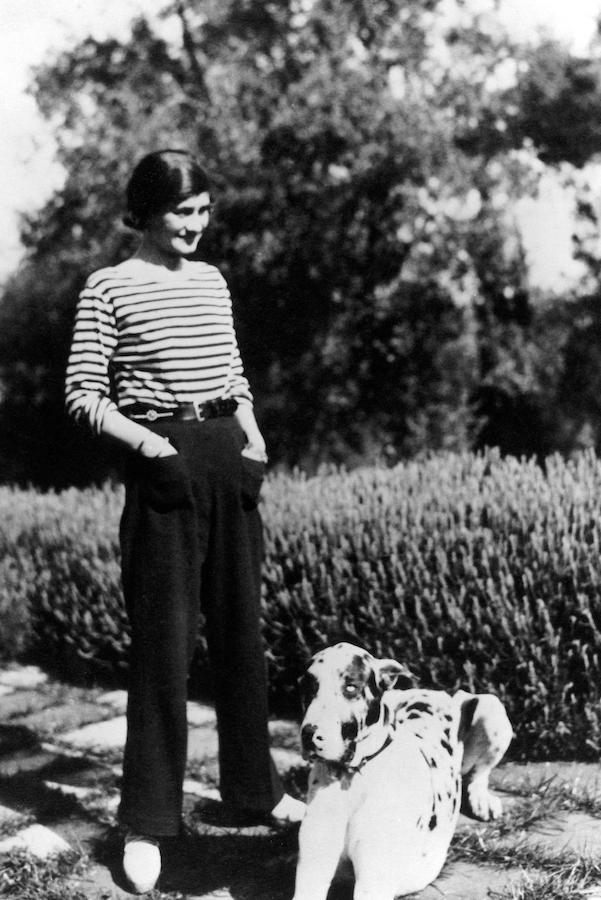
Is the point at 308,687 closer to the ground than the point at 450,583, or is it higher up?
closer to the ground

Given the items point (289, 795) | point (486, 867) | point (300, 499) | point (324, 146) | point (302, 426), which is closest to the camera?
point (486, 867)

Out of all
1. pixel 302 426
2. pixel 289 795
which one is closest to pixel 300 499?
pixel 289 795

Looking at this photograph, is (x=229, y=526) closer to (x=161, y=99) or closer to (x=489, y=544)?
(x=489, y=544)

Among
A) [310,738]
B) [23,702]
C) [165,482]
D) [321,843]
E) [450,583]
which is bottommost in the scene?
[23,702]

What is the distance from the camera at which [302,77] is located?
11.0 m

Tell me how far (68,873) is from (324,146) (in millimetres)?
8728

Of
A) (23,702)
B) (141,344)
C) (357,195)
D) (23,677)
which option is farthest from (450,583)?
(357,195)

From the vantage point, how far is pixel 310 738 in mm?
2797

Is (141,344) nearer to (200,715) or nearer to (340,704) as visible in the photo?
(340,704)

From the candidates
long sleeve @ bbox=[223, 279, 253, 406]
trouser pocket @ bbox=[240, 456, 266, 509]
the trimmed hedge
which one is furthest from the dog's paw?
long sleeve @ bbox=[223, 279, 253, 406]

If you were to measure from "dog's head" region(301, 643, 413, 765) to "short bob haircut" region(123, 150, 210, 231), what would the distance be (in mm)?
1439

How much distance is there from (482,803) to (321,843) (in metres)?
0.94

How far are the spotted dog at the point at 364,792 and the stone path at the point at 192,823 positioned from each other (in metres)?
0.20

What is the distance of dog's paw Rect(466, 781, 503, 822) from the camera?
3.57 m
